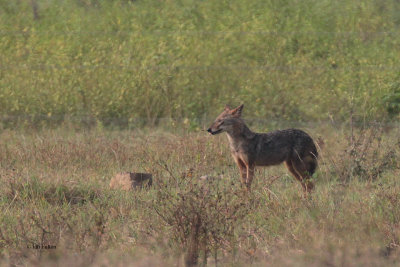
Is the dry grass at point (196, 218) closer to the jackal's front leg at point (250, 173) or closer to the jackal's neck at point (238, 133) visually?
the jackal's front leg at point (250, 173)

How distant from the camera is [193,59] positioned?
14.4m

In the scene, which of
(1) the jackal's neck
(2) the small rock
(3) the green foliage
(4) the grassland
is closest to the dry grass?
(4) the grassland

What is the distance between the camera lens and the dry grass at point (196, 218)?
5.59 meters

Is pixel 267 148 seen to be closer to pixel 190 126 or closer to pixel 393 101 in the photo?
pixel 190 126

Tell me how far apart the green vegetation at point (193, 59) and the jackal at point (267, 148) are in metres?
3.41

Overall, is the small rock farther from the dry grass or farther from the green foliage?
the green foliage

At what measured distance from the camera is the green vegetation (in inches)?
523

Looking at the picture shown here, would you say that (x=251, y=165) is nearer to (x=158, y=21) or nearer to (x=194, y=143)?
(x=194, y=143)

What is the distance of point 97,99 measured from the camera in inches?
527

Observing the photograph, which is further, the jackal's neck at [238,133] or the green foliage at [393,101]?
the green foliage at [393,101]

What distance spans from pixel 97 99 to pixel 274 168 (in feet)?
14.9

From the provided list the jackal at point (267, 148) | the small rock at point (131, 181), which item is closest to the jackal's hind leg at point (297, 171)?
the jackal at point (267, 148)

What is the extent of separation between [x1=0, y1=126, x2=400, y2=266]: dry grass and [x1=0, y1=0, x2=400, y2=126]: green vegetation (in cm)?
378

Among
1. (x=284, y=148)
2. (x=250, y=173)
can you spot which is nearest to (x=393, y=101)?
(x=284, y=148)
